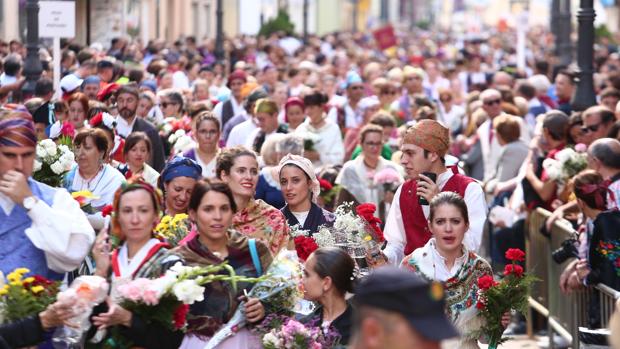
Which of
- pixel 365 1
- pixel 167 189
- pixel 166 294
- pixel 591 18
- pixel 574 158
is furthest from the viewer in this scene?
pixel 365 1

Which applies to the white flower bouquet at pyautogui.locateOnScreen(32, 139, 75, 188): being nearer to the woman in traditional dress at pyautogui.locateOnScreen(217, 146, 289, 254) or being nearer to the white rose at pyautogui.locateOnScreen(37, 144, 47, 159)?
the white rose at pyautogui.locateOnScreen(37, 144, 47, 159)

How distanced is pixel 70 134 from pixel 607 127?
462cm

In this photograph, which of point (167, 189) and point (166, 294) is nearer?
point (166, 294)

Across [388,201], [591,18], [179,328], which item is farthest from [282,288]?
[591,18]

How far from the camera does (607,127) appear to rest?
1341cm

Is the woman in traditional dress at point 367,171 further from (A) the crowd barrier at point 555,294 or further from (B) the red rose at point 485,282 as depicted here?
(B) the red rose at point 485,282

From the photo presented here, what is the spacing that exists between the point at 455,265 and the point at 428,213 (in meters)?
0.98

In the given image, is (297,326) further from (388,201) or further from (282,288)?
(388,201)

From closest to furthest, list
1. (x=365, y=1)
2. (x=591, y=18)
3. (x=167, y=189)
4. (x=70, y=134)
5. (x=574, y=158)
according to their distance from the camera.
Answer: (x=167, y=189) → (x=70, y=134) → (x=574, y=158) → (x=591, y=18) → (x=365, y=1)

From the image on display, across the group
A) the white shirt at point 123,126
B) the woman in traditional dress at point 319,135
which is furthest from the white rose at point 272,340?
the woman in traditional dress at point 319,135

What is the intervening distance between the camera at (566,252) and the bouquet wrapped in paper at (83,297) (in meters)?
5.11

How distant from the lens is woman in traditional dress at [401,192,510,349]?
8.24 meters

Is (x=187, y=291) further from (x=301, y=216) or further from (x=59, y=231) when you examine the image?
(x=301, y=216)

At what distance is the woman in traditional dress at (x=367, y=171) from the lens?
13.0 m
